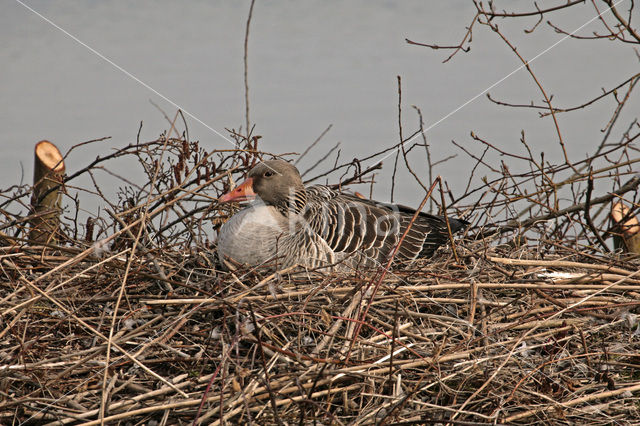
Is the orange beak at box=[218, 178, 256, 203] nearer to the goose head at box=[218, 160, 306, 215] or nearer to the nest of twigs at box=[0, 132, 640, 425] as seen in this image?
the goose head at box=[218, 160, 306, 215]

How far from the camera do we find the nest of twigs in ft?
10.4

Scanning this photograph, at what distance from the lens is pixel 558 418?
11.3 feet

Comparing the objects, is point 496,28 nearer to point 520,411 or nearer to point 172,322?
point 520,411

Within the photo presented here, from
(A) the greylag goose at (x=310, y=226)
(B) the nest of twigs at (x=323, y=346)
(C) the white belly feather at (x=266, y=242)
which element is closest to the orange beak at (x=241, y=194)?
(A) the greylag goose at (x=310, y=226)

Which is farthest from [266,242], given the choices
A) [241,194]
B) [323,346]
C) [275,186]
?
[323,346]

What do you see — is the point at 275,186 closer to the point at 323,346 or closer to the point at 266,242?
the point at 266,242

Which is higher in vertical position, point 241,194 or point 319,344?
point 241,194

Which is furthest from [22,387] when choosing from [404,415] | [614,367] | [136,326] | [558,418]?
[614,367]

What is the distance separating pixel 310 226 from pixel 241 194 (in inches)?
26.3

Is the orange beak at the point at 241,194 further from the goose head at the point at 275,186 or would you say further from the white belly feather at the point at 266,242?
the white belly feather at the point at 266,242

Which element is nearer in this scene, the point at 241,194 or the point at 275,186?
the point at 241,194

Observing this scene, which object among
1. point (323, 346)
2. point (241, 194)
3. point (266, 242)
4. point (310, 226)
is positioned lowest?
point (323, 346)

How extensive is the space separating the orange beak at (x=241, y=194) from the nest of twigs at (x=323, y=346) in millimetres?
884

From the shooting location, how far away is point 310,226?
5367 mm
